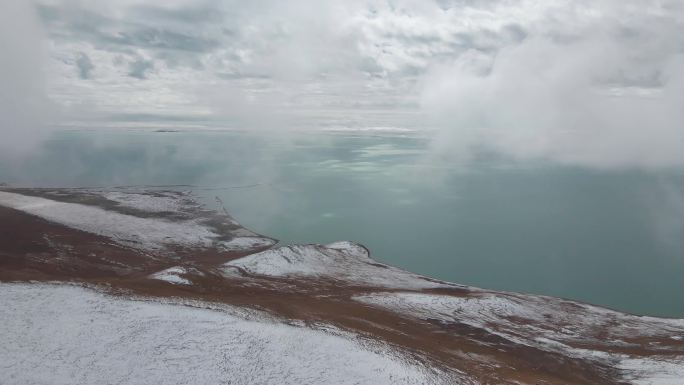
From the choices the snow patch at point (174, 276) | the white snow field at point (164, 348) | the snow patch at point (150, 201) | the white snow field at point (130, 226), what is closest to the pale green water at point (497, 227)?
the white snow field at point (130, 226)

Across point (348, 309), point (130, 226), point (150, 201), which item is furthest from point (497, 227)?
point (150, 201)

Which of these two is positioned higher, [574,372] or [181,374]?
[181,374]

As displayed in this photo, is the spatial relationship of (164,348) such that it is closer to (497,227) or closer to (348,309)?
(348,309)

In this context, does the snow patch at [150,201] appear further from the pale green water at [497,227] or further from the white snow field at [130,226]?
the pale green water at [497,227]

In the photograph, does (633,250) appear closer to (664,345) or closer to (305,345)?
(664,345)

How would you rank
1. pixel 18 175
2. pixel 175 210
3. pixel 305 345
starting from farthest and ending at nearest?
pixel 18 175
pixel 175 210
pixel 305 345

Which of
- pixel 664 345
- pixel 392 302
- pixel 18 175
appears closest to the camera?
pixel 664 345

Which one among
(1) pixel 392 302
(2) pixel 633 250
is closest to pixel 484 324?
(1) pixel 392 302
